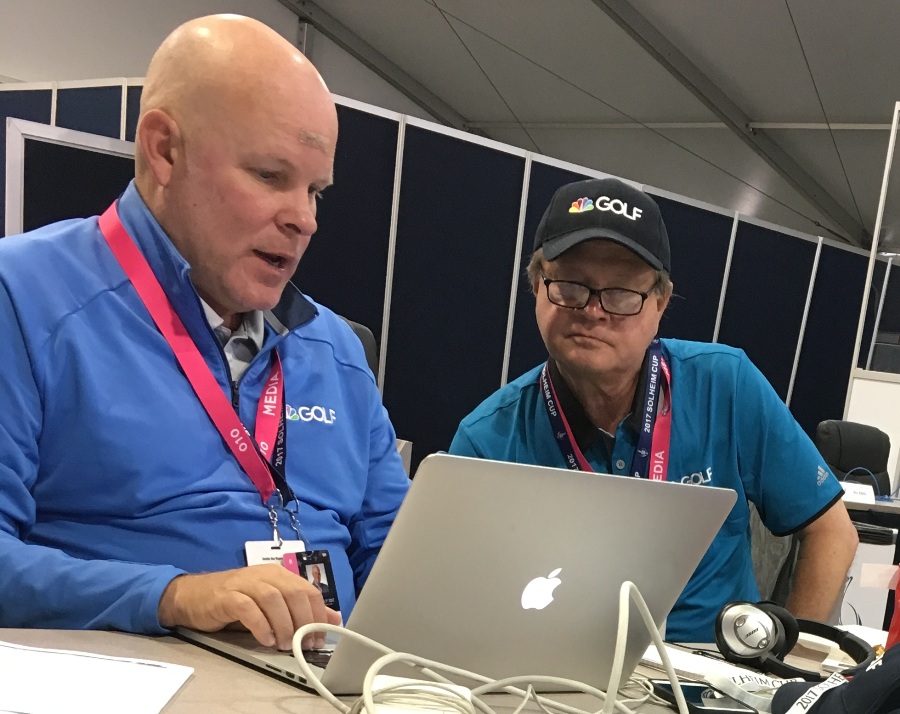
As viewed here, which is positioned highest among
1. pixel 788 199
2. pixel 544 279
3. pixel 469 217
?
pixel 788 199

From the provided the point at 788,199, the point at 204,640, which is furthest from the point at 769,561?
the point at 788,199

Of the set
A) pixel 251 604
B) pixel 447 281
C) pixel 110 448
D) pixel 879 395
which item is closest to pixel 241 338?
pixel 110 448

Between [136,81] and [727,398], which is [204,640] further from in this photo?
[136,81]

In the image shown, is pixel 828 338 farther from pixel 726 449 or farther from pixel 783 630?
pixel 783 630

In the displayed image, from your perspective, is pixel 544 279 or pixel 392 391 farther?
pixel 392 391

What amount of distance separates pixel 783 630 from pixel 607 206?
31.3 inches

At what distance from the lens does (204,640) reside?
2.93 ft

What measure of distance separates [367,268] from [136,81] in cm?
150

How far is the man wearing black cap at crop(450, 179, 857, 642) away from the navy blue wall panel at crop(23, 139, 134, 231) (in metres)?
1.07

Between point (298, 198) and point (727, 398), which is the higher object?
point (298, 198)

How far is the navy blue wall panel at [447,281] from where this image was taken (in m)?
4.49

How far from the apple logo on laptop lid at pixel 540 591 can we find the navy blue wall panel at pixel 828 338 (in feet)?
20.5

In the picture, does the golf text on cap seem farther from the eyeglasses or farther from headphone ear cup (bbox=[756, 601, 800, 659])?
headphone ear cup (bbox=[756, 601, 800, 659])

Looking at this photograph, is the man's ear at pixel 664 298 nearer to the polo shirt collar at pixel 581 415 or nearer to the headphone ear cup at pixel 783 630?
the polo shirt collar at pixel 581 415
